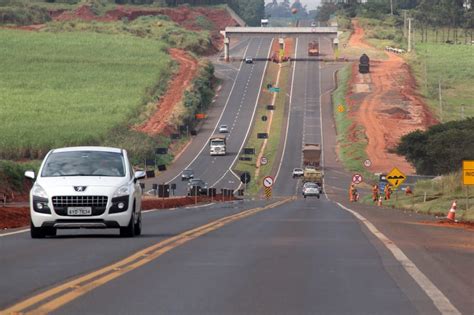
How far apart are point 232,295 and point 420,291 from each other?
211 cm

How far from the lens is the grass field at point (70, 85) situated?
113m

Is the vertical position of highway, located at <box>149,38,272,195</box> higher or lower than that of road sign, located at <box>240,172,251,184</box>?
higher

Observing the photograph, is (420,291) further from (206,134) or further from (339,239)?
(206,134)

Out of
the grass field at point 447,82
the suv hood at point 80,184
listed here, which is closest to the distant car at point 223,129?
the grass field at point 447,82

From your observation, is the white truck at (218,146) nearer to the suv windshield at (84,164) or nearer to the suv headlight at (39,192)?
the suv windshield at (84,164)

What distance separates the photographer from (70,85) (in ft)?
500

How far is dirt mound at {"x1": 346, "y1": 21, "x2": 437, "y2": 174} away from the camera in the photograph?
124938 millimetres

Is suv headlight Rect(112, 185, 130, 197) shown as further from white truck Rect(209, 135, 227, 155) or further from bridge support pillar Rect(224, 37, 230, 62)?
bridge support pillar Rect(224, 37, 230, 62)

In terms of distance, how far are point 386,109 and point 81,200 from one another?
122160mm

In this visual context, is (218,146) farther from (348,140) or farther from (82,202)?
(82,202)

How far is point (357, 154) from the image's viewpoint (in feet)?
405

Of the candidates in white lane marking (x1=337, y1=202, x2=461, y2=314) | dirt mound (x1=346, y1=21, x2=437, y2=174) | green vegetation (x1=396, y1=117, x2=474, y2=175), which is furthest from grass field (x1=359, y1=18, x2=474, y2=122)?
white lane marking (x1=337, y1=202, x2=461, y2=314)

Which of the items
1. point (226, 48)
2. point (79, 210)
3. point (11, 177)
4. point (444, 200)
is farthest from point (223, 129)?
point (79, 210)

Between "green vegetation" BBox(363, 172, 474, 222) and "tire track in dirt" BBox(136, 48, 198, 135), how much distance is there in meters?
63.5
